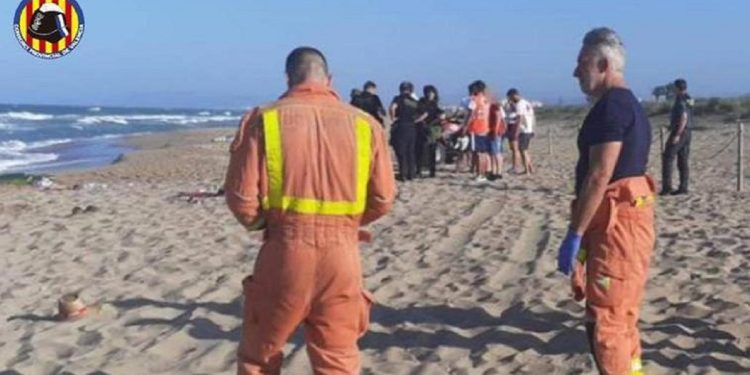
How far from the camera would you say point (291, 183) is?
154 inches

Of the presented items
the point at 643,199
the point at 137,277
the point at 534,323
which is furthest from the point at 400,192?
the point at 643,199

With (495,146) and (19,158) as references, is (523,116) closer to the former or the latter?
(495,146)

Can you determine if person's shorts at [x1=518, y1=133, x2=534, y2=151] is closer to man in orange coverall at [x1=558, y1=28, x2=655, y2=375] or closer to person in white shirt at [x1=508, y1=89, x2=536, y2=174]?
person in white shirt at [x1=508, y1=89, x2=536, y2=174]

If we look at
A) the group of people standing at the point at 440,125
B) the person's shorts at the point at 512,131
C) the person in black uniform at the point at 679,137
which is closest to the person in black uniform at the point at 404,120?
the group of people standing at the point at 440,125

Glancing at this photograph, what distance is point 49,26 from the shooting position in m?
20.4

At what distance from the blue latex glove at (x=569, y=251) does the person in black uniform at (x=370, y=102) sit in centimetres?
1023

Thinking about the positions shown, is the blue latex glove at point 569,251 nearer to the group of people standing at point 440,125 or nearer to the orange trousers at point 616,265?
the orange trousers at point 616,265

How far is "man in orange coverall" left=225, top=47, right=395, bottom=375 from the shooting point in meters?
3.92

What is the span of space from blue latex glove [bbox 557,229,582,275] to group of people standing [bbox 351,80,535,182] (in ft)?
33.1

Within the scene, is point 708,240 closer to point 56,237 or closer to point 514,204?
point 514,204

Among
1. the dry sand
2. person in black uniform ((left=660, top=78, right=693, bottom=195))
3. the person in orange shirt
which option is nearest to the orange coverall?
the dry sand

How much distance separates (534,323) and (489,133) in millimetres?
9528

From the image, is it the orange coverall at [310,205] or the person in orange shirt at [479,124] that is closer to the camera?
the orange coverall at [310,205]

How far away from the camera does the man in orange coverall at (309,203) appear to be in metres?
3.92
